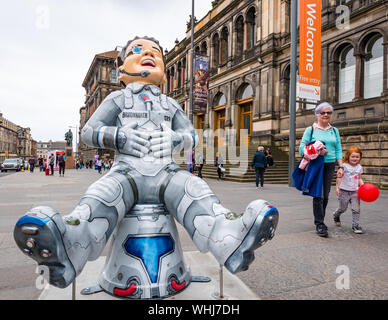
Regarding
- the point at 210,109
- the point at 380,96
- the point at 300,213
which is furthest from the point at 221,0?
the point at 300,213

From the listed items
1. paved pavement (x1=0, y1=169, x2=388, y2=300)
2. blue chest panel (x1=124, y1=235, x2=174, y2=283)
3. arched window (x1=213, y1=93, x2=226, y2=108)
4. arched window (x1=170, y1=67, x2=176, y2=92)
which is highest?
arched window (x1=170, y1=67, x2=176, y2=92)

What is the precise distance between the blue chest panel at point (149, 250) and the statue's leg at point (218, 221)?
233 millimetres

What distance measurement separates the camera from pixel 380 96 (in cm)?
1185

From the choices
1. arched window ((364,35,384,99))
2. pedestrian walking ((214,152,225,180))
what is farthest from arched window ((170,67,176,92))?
arched window ((364,35,384,99))

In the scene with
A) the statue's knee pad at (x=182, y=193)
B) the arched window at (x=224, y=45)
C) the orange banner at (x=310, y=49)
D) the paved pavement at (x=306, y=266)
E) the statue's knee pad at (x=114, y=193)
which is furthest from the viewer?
the arched window at (x=224, y=45)

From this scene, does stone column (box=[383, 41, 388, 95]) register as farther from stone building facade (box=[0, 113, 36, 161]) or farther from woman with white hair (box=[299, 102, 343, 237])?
stone building facade (box=[0, 113, 36, 161])

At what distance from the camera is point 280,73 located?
1702cm

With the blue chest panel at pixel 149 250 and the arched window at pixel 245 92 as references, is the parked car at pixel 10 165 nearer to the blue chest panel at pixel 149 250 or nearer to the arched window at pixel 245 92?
the arched window at pixel 245 92

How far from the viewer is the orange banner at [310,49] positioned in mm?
10242

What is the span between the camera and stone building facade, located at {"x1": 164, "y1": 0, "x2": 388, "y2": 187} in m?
12.0

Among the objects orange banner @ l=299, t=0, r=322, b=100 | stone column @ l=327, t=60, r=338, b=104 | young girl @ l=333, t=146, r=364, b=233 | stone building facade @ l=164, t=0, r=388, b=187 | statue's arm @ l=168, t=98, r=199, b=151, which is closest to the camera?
statue's arm @ l=168, t=98, r=199, b=151

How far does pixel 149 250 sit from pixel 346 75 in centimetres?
1476

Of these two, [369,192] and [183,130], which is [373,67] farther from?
[183,130]

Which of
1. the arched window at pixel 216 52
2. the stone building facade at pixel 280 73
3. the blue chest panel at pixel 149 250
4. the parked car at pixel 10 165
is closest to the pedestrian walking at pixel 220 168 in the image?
the stone building facade at pixel 280 73
